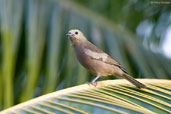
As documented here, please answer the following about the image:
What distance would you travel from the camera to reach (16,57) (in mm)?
2660

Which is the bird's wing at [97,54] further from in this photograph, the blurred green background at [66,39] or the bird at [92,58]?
the blurred green background at [66,39]

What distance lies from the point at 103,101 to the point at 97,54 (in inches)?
45.7

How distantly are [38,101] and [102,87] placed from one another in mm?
438

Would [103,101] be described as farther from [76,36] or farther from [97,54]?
[76,36]

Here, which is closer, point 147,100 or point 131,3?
point 147,100

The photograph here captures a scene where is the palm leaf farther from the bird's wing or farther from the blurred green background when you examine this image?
the bird's wing

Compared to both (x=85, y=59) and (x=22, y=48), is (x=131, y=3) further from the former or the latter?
(x=22, y=48)

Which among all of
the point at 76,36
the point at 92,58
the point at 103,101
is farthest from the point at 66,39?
the point at 103,101

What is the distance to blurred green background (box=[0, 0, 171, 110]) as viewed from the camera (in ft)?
8.38

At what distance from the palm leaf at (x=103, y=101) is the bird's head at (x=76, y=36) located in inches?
38.4

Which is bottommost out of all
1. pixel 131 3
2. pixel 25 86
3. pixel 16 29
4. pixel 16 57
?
pixel 25 86

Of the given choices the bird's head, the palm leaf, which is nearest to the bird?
the bird's head

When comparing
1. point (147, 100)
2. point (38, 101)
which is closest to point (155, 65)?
point (147, 100)

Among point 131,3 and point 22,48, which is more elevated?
point 131,3
